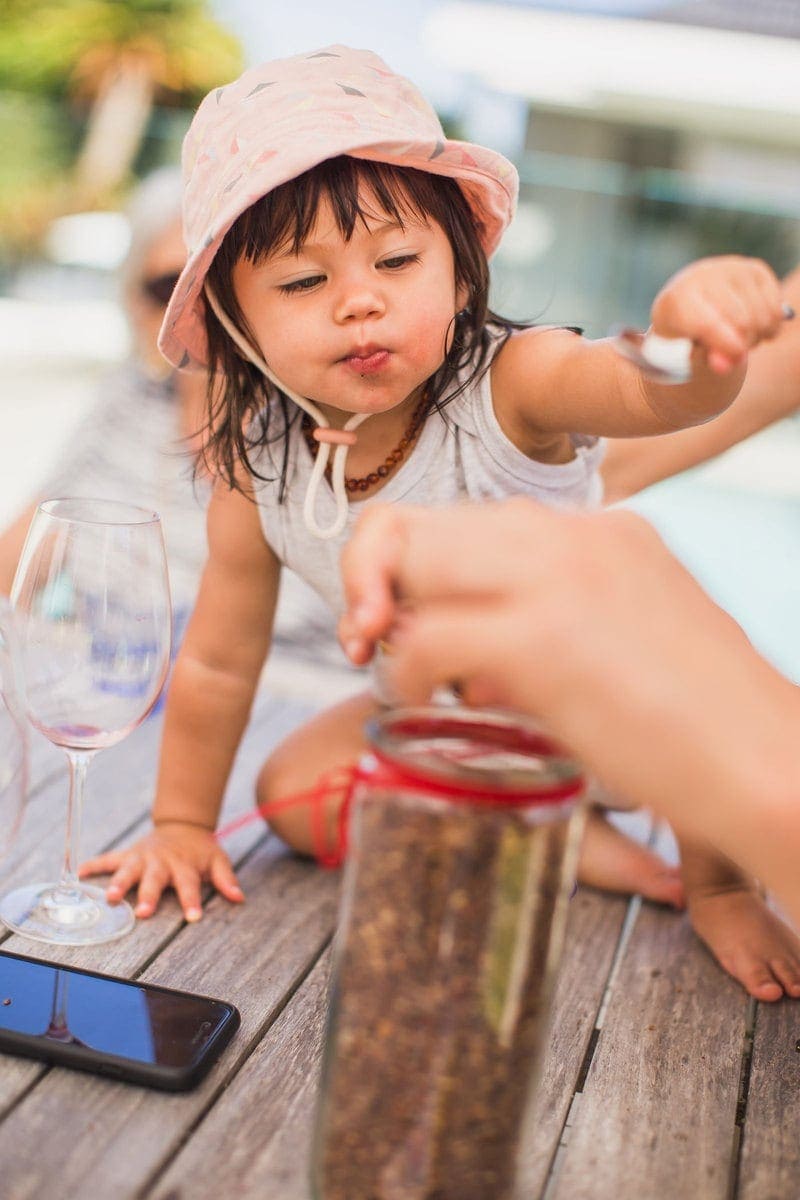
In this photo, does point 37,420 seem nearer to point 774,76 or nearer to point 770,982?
point 774,76

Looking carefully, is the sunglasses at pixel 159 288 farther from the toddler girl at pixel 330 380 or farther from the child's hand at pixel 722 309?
the child's hand at pixel 722 309

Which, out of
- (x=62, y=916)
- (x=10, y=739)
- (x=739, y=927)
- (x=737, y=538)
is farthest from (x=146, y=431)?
(x=737, y=538)

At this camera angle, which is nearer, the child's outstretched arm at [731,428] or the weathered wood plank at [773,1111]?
the weathered wood plank at [773,1111]

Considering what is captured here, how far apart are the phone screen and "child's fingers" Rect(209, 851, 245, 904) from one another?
0.29 metres

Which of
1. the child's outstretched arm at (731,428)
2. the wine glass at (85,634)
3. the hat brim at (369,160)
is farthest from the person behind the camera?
the child's outstretched arm at (731,428)

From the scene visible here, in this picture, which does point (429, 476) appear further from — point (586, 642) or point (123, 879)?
point (586, 642)

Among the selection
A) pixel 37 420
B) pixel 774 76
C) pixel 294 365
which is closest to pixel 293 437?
pixel 294 365

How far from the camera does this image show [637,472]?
2004mm

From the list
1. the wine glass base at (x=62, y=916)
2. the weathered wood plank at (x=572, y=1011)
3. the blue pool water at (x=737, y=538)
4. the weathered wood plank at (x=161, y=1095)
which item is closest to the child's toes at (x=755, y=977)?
the weathered wood plank at (x=572, y=1011)

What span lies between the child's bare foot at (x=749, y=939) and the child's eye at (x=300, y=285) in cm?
86

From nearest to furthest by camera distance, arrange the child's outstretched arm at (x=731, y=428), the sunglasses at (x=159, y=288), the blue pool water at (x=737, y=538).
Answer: the child's outstretched arm at (x=731, y=428) → the sunglasses at (x=159, y=288) → the blue pool water at (x=737, y=538)

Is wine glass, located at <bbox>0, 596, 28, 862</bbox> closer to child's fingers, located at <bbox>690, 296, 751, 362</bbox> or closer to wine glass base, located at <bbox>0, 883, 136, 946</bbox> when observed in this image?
wine glass base, located at <bbox>0, 883, 136, 946</bbox>

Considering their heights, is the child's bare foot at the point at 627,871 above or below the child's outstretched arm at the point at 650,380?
below

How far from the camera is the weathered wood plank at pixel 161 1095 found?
94 centimetres
